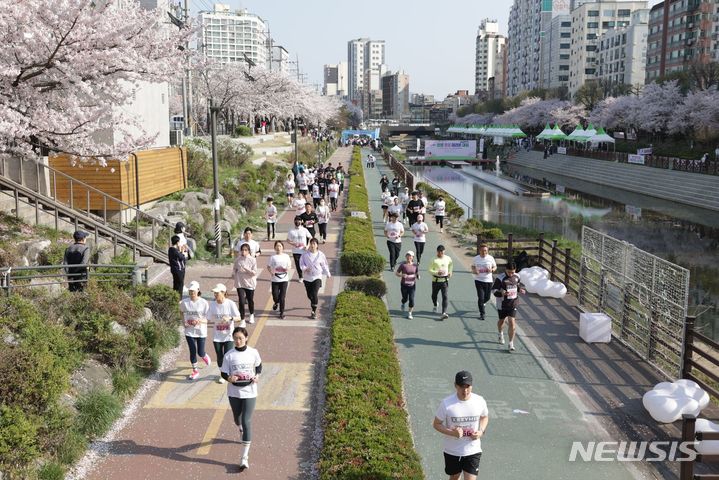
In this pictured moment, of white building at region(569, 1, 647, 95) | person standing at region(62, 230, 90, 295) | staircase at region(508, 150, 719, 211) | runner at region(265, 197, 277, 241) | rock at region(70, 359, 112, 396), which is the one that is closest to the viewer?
rock at region(70, 359, 112, 396)

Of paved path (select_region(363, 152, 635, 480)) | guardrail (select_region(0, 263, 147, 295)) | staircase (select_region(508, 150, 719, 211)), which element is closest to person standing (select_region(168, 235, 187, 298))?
guardrail (select_region(0, 263, 147, 295))

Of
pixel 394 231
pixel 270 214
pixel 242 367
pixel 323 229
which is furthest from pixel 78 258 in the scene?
pixel 323 229

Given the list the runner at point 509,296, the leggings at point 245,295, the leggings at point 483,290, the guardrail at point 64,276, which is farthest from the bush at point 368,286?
the guardrail at point 64,276

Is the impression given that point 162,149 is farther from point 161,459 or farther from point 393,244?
point 161,459

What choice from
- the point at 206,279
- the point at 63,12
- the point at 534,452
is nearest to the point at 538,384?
the point at 534,452

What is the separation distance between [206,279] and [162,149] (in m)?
8.41

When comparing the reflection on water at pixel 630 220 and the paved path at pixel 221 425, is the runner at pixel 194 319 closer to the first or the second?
the paved path at pixel 221 425

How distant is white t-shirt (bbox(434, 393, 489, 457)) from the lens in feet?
20.3

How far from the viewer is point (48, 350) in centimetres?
830

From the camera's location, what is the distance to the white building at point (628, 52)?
347ft

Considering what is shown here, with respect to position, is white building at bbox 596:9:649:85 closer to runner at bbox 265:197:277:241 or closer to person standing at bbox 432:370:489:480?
runner at bbox 265:197:277:241

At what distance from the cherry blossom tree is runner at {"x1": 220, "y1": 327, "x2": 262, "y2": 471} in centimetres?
683

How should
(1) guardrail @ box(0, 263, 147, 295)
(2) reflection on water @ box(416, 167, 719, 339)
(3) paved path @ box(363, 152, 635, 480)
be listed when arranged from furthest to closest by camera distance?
(2) reflection on water @ box(416, 167, 719, 339)
(1) guardrail @ box(0, 263, 147, 295)
(3) paved path @ box(363, 152, 635, 480)

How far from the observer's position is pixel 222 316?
9484 millimetres
